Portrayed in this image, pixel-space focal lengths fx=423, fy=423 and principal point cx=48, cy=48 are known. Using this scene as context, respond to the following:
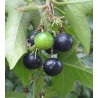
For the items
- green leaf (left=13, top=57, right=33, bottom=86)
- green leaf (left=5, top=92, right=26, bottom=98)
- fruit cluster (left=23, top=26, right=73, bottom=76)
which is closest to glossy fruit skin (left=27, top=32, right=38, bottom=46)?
fruit cluster (left=23, top=26, right=73, bottom=76)

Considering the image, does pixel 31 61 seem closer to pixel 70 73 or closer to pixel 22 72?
pixel 22 72

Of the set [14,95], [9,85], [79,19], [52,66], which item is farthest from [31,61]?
[9,85]

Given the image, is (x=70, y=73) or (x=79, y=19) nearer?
(x=79, y=19)

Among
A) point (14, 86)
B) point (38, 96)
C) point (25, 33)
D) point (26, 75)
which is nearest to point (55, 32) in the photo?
point (25, 33)

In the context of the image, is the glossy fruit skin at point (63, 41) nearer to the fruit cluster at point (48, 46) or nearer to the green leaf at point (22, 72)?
the fruit cluster at point (48, 46)

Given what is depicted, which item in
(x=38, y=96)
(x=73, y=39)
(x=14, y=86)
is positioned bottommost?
(x=14, y=86)
